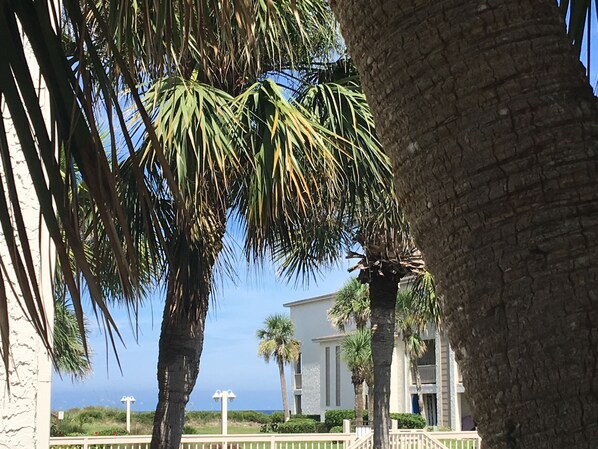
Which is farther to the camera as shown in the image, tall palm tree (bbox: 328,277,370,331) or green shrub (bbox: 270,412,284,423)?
green shrub (bbox: 270,412,284,423)

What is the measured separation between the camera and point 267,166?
7.46 metres

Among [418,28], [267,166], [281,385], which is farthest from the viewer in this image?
[281,385]

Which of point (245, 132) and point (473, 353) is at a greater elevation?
point (245, 132)

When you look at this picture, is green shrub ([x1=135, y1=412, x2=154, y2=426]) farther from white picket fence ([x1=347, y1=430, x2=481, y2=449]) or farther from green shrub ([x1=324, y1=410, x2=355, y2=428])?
white picket fence ([x1=347, y1=430, x2=481, y2=449])

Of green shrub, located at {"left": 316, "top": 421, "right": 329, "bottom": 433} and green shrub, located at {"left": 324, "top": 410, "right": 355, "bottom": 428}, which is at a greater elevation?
green shrub, located at {"left": 324, "top": 410, "right": 355, "bottom": 428}

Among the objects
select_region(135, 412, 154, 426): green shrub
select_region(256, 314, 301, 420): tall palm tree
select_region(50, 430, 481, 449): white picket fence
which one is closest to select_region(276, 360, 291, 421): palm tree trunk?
select_region(256, 314, 301, 420): tall palm tree

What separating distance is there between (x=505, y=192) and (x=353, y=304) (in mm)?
32740

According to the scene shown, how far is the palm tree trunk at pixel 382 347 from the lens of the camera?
12.2 m

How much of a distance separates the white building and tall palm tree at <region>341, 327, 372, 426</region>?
306 centimetres

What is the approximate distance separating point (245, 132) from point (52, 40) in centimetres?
612

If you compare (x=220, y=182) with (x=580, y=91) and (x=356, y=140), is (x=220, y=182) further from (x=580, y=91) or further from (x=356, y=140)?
(x=580, y=91)

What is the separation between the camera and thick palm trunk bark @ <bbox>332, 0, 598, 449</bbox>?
1255 mm

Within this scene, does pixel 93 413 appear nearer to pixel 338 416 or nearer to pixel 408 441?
pixel 338 416

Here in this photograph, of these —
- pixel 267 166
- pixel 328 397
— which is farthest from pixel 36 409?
pixel 328 397
